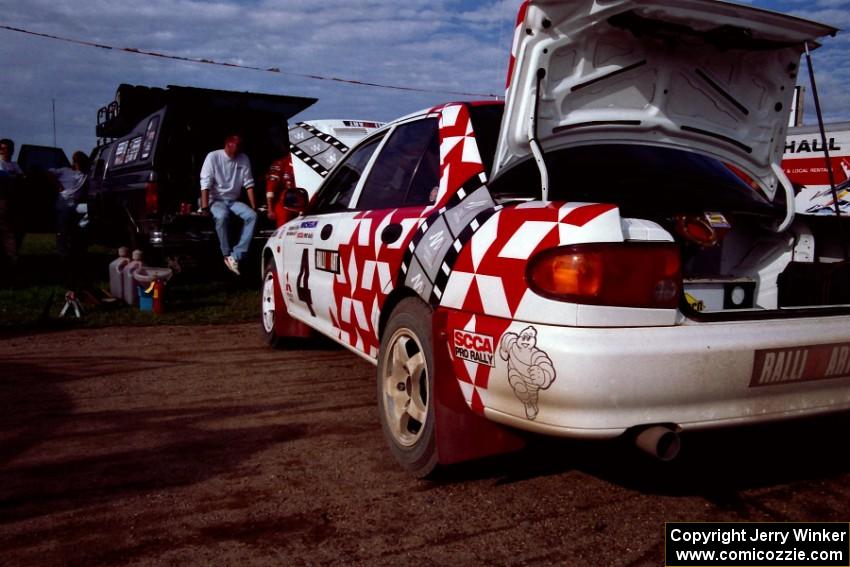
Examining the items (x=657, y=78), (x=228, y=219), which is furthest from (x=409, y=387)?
(x=228, y=219)

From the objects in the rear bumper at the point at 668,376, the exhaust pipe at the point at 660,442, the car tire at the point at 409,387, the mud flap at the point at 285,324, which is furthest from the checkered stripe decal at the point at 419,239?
the mud flap at the point at 285,324

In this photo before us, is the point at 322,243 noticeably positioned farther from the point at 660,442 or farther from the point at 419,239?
the point at 660,442

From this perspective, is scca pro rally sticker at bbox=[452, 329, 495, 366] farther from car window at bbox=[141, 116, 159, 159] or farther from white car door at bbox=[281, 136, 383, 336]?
car window at bbox=[141, 116, 159, 159]

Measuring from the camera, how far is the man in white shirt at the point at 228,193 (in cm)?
861

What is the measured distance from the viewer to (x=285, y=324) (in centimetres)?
562

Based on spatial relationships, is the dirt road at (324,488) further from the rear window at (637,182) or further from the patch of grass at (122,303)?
the patch of grass at (122,303)

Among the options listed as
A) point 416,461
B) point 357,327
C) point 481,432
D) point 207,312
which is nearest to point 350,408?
point 357,327

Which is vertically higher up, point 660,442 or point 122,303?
point 660,442

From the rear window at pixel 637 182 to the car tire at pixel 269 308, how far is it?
3.18m

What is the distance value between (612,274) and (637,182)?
877 mm

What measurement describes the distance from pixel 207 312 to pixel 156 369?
2.64 metres

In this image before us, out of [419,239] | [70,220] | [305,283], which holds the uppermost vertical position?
[70,220]

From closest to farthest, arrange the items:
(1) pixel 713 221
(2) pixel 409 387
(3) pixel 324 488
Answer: (1) pixel 713 221
(3) pixel 324 488
(2) pixel 409 387

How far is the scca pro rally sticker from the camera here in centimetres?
252
